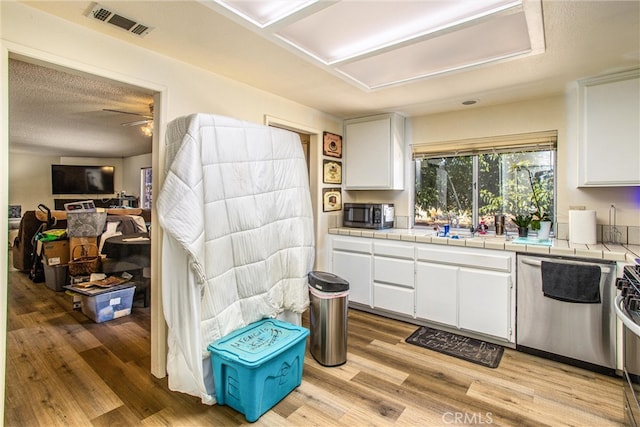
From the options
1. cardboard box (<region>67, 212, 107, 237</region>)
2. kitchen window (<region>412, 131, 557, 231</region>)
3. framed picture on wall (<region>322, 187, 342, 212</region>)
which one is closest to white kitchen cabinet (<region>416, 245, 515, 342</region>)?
kitchen window (<region>412, 131, 557, 231</region>)

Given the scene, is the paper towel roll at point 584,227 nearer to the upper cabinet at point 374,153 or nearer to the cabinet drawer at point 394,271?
the cabinet drawer at point 394,271

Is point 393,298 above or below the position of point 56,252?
below

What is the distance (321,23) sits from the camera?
2.01m

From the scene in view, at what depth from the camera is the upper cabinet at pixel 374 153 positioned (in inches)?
153

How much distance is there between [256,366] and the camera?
6.18 feet

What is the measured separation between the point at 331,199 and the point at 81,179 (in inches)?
290

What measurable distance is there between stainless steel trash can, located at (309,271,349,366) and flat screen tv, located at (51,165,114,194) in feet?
26.4

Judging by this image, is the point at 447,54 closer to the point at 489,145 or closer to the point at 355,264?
the point at 489,145

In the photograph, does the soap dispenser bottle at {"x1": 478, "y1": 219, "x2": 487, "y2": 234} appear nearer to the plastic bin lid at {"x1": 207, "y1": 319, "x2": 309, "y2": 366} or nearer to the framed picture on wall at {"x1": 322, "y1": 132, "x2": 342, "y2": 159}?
the framed picture on wall at {"x1": 322, "y1": 132, "x2": 342, "y2": 159}

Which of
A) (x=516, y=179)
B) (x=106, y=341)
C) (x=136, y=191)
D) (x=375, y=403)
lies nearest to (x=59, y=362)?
(x=106, y=341)

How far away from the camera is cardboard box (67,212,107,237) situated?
4453 millimetres

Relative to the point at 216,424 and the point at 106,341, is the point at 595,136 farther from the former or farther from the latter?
the point at 106,341

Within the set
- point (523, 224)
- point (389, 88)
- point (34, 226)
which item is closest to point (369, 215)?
point (389, 88)

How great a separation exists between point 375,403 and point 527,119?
303cm
